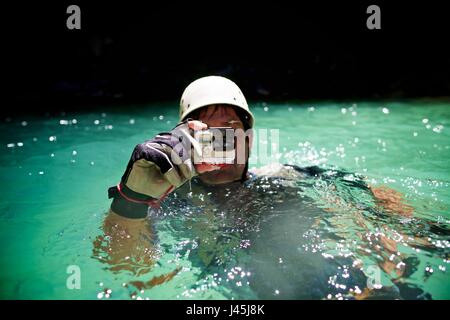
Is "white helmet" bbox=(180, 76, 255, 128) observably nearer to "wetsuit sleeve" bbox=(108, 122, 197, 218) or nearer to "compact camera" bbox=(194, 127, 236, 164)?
"compact camera" bbox=(194, 127, 236, 164)

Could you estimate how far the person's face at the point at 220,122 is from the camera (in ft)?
9.00

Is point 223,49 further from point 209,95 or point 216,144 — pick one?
point 216,144

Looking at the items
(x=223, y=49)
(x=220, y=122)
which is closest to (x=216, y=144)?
(x=220, y=122)

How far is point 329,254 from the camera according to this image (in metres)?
2.23

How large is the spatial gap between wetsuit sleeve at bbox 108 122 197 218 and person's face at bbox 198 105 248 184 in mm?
553

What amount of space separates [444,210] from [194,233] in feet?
7.04

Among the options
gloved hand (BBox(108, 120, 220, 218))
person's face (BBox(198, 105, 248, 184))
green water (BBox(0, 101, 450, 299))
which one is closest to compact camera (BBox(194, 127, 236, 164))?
gloved hand (BBox(108, 120, 220, 218))

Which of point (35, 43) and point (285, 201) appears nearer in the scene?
point (285, 201)

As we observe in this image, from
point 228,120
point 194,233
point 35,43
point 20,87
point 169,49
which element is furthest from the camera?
point 169,49

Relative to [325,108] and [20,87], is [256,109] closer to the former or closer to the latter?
[325,108]

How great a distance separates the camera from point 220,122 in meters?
2.75

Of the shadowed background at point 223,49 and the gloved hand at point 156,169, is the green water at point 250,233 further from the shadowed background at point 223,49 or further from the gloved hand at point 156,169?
the shadowed background at point 223,49

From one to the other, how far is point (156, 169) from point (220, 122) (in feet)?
2.86
